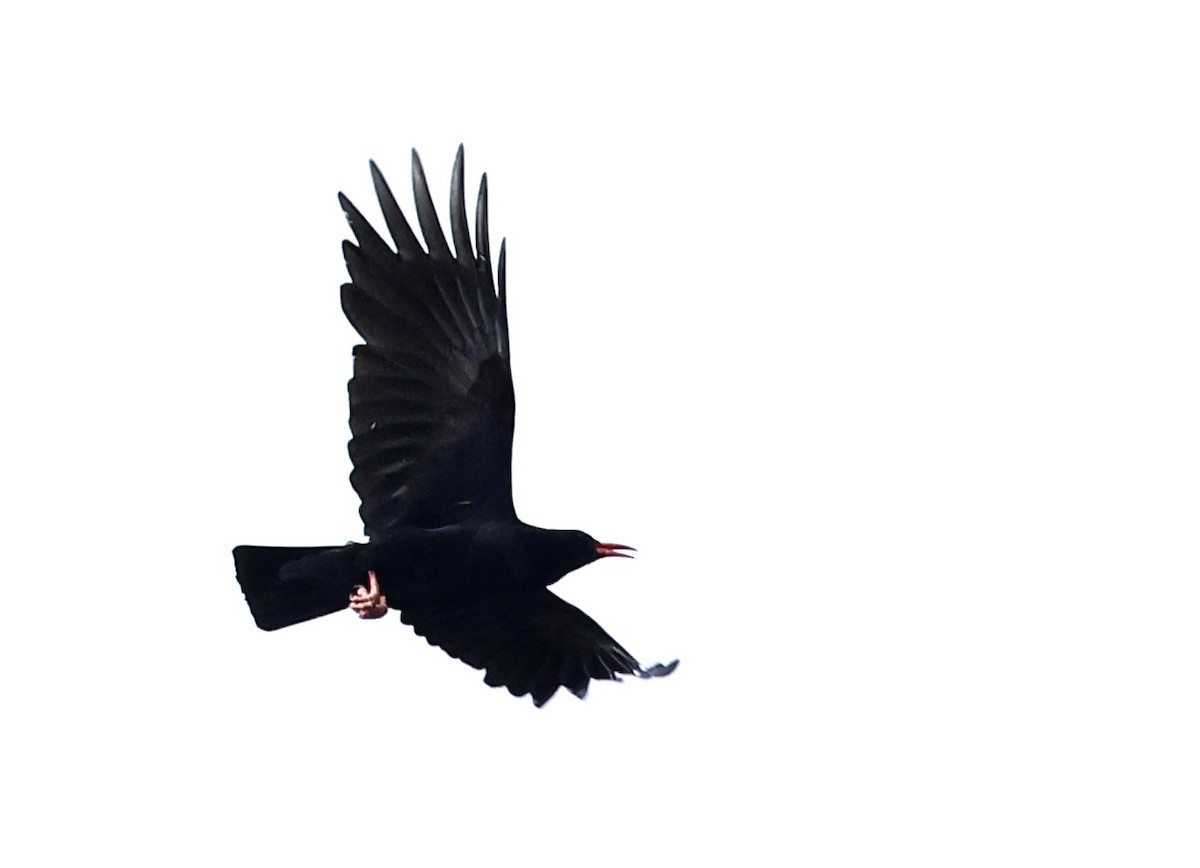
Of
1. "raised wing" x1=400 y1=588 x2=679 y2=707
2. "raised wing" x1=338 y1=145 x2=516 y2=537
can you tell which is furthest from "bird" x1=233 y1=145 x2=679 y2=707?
"raised wing" x1=400 y1=588 x2=679 y2=707

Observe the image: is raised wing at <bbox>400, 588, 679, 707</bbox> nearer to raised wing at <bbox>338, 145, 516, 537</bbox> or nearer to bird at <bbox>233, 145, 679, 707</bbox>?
bird at <bbox>233, 145, 679, 707</bbox>

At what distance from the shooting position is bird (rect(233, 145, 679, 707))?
13188 millimetres

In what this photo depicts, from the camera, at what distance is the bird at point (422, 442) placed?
43.3 feet

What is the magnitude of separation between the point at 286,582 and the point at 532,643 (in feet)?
5.23

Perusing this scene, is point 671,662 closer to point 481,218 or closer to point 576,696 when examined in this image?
point 576,696

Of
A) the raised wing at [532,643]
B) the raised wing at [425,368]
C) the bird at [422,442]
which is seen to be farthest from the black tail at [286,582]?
the raised wing at [532,643]

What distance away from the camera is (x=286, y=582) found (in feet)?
44.0

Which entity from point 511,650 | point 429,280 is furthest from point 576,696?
point 429,280

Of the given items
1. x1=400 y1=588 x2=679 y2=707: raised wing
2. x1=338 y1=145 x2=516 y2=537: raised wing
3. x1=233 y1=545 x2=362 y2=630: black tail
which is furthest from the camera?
x1=400 y1=588 x2=679 y2=707: raised wing

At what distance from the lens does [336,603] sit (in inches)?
529

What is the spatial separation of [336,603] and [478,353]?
1518 mm

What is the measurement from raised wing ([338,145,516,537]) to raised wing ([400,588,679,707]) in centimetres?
92

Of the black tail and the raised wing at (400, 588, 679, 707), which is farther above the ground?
the black tail

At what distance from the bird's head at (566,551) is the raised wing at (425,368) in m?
0.32
